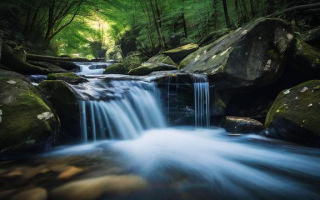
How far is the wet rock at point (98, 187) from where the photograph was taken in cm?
203

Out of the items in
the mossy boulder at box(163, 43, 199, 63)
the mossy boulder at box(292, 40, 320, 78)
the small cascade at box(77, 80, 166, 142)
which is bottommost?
the small cascade at box(77, 80, 166, 142)

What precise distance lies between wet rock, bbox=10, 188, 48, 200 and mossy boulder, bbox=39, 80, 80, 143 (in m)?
2.07

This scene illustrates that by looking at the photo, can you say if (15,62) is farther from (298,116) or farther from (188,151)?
(298,116)

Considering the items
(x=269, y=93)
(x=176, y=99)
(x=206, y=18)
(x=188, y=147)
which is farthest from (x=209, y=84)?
(x=206, y=18)

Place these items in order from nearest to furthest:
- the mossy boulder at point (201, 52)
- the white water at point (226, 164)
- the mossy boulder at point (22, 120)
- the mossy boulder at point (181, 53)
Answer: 1. the white water at point (226, 164)
2. the mossy boulder at point (22, 120)
3. the mossy boulder at point (201, 52)
4. the mossy boulder at point (181, 53)

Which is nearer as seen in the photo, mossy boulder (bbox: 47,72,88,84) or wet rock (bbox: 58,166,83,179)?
wet rock (bbox: 58,166,83,179)

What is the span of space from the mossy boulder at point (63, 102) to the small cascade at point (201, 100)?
3694mm

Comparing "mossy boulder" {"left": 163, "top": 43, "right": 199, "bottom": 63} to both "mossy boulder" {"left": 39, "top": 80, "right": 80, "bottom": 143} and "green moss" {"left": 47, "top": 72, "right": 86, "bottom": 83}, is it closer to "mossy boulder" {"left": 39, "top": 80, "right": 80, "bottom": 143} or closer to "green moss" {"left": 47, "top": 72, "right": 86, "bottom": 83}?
"green moss" {"left": 47, "top": 72, "right": 86, "bottom": 83}

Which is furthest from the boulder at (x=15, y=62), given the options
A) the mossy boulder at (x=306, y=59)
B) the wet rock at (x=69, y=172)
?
the mossy boulder at (x=306, y=59)

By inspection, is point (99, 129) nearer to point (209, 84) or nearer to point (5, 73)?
point (5, 73)

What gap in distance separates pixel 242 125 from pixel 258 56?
219cm

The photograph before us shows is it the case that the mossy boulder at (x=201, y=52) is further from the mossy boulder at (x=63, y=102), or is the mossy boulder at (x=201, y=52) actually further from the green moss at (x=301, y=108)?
the mossy boulder at (x=63, y=102)

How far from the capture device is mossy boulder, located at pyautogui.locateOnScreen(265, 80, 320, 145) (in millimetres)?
3828

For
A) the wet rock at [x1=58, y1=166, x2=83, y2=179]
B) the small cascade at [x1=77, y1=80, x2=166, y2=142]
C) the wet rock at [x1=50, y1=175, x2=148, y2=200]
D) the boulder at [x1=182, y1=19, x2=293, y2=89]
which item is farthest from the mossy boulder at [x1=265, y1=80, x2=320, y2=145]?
the wet rock at [x1=58, y1=166, x2=83, y2=179]
